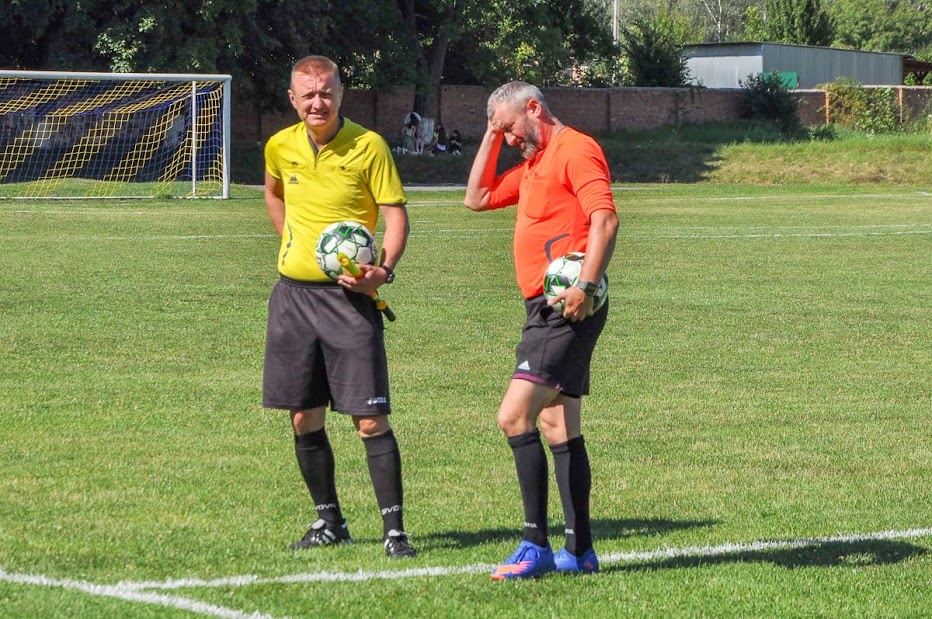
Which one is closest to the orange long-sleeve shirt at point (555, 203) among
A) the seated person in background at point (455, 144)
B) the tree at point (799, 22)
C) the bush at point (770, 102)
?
the seated person in background at point (455, 144)

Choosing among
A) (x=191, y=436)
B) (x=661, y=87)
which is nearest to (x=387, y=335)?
(x=191, y=436)

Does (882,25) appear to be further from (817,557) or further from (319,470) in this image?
(319,470)

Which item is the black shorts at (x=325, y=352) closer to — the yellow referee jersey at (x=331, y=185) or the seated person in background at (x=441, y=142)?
the yellow referee jersey at (x=331, y=185)

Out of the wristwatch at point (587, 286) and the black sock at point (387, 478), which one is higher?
the wristwatch at point (587, 286)

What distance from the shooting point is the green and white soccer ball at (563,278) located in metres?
5.58

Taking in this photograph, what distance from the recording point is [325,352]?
6082 millimetres

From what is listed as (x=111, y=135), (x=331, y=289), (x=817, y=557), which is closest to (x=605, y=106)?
(x=111, y=135)

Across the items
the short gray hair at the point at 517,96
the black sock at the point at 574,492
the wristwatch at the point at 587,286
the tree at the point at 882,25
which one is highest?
the tree at the point at 882,25

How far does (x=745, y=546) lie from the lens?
6.48 m

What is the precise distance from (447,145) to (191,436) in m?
46.5

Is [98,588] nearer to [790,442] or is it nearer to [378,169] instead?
[378,169]

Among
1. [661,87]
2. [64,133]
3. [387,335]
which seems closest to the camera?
[387,335]

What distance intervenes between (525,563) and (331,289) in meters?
1.41

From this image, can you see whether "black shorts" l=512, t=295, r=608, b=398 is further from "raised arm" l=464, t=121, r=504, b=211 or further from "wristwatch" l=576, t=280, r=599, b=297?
"raised arm" l=464, t=121, r=504, b=211
